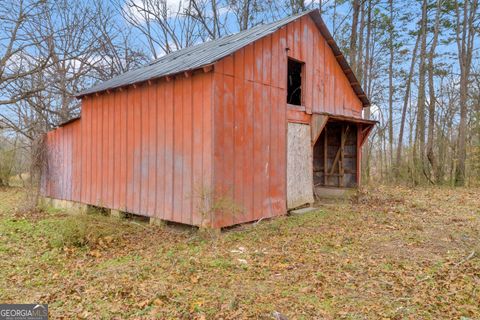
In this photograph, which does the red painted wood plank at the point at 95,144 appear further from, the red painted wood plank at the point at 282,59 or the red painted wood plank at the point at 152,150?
the red painted wood plank at the point at 282,59

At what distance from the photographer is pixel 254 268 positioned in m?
4.70

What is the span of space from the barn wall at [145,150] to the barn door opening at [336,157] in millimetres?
6078

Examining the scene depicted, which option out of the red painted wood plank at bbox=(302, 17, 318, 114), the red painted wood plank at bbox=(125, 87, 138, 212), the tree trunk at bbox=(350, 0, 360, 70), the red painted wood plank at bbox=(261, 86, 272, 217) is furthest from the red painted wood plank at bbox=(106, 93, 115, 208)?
the tree trunk at bbox=(350, 0, 360, 70)

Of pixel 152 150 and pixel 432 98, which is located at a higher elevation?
pixel 432 98

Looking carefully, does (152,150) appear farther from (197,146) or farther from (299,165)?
(299,165)

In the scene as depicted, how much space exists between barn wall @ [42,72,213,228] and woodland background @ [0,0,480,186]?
2.69 meters

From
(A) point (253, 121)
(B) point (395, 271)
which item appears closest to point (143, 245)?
(A) point (253, 121)

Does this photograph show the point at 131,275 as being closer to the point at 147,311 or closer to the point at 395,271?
the point at 147,311

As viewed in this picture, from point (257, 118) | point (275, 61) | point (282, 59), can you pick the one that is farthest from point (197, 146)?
point (282, 59)

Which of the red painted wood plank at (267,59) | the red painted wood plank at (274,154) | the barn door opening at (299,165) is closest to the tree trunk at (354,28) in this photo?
the barn door opening at (299,165)

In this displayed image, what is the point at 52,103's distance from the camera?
17469 mm

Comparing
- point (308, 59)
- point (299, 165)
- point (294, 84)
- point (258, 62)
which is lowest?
point (299, 165)

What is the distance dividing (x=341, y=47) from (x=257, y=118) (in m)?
12.3

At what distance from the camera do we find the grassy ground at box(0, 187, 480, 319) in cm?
355
